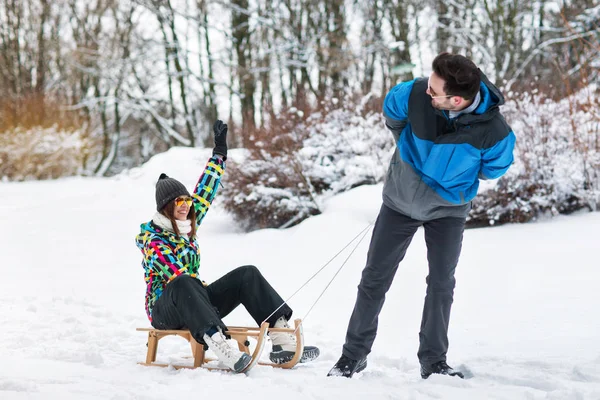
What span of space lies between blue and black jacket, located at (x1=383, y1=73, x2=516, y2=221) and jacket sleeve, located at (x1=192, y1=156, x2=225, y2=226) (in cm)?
123

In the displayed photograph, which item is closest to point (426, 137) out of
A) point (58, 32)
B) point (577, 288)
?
point (577, 288)

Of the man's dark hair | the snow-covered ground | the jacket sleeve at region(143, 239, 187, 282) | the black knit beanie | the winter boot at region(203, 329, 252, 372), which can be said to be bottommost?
the snow-covered ground

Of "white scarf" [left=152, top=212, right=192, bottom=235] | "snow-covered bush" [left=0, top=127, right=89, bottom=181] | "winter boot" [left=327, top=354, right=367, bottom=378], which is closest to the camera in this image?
"winter boot" [left=327, top=354, right=367, bottom=378]

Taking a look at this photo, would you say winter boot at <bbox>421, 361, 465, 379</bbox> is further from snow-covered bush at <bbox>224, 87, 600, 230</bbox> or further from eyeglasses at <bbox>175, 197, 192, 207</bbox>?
snow-covered bush at <bbox>224, 87, 600, 230</bbox>

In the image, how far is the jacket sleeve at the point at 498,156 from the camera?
2654 millimetres

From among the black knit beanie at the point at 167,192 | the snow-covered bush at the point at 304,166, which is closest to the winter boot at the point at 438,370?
the black knit beanie at the point at 167,192

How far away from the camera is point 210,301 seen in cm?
339

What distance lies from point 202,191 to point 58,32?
70.4 feet

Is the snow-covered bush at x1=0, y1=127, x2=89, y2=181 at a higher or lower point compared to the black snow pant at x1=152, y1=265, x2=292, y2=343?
higher

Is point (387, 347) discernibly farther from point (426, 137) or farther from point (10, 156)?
point (10, 156)

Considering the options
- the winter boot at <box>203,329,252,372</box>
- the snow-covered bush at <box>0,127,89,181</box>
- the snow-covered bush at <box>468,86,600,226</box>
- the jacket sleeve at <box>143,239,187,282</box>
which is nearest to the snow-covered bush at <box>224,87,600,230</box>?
the snow-covered bush at <box>468,86,600,226</box>

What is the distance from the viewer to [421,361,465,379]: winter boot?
285 cm

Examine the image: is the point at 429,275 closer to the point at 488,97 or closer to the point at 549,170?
the point at 488,97

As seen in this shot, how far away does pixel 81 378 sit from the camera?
285cm
